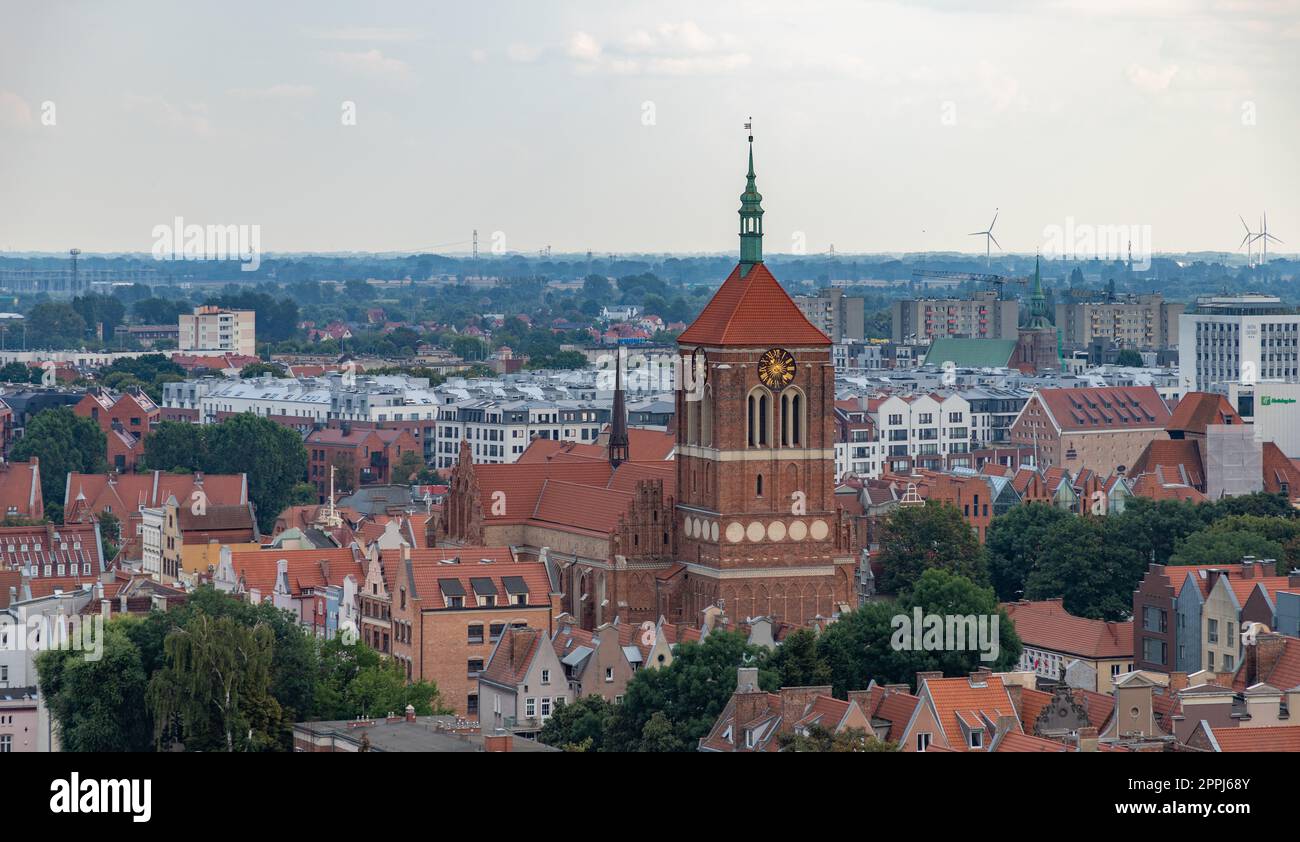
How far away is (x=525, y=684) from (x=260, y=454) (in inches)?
3433

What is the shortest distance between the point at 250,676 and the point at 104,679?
4793 millimetres

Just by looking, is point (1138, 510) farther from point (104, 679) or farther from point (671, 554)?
point (104, 679)

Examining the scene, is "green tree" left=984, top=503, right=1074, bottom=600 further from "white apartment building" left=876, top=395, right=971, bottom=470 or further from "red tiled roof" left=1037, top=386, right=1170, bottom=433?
"red tiled roof" left=1037, top=386, right=1170, bottom=433

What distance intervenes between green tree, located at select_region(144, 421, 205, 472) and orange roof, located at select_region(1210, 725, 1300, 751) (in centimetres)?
11215

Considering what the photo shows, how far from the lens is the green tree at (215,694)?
6412 centimetres

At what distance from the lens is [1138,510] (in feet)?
349

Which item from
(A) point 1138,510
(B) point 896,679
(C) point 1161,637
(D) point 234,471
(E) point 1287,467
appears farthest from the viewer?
(D) point 234,471

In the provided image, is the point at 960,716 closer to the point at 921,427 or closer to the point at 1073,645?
the point at 1073,645

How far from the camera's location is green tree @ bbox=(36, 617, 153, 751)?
67.1 m

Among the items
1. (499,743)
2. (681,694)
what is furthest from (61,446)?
(499,743)
